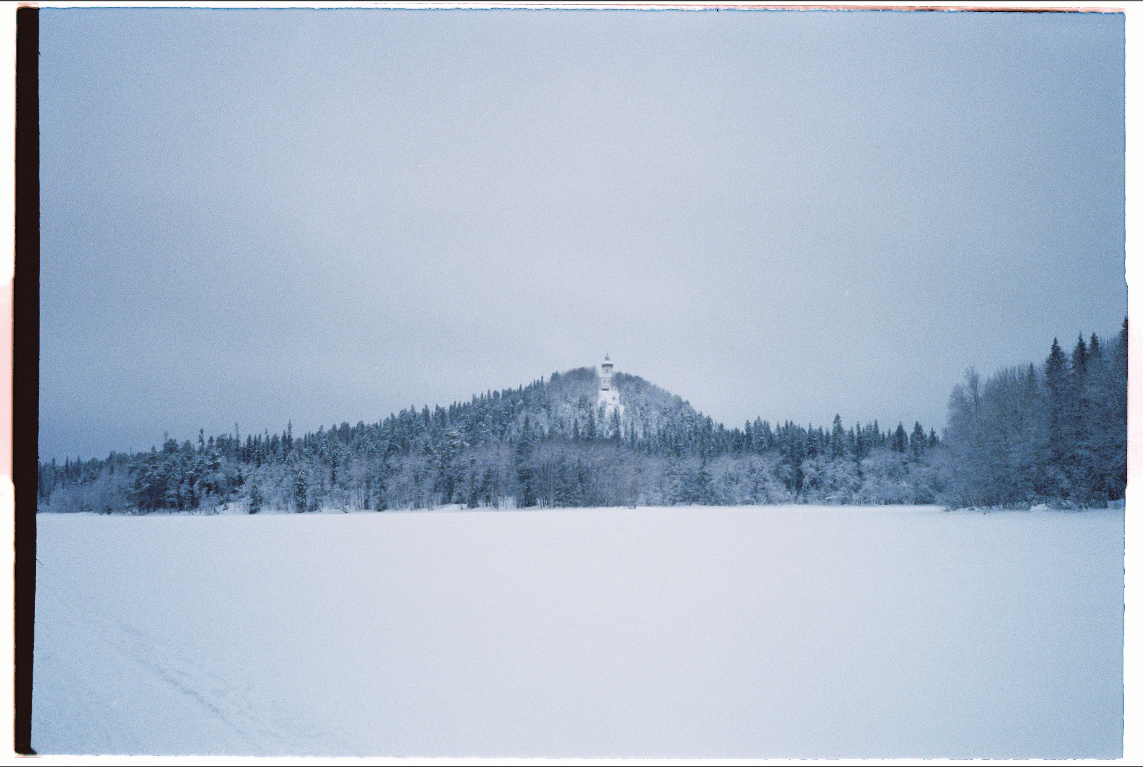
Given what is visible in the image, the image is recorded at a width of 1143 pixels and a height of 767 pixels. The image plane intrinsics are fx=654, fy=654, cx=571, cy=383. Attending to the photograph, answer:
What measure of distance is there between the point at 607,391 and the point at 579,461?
330cm

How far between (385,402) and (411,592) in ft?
54.0

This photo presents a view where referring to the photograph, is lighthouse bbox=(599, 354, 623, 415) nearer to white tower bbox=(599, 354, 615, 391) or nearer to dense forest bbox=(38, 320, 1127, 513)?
white tower bbox=(599, 354, 615, 391)

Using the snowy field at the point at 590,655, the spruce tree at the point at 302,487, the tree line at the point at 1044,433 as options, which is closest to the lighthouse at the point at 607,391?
the tree line at the point at 1044,433

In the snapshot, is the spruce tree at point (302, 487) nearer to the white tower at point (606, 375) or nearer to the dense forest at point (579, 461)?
the dense forest at point (579, 461)

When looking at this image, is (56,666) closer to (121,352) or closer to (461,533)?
(461,533)

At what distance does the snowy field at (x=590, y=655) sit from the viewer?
→ 4.18 meters

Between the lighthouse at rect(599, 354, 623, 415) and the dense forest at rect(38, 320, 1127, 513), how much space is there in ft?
0.72

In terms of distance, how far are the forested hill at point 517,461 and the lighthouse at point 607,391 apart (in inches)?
10.7

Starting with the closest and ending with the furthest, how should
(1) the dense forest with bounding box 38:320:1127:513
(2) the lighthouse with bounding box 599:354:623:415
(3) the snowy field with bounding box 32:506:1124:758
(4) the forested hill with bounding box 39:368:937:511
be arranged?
(3) the snowy field with bounding box 32:506:1124:758
(1) the dense forest with bounding box 38:320:1127:513
(2) the lighthouse with bounding box 599:354:623:415
(4) the forested hill with bounding box 39:368:937:511

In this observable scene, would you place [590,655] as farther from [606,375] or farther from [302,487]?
[302,487]

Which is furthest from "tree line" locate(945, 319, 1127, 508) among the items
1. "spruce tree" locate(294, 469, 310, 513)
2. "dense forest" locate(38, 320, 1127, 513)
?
"spruce tree" locate(294, 469, 310, 513)

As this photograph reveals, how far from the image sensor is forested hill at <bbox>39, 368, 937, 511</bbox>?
21984 millimetres

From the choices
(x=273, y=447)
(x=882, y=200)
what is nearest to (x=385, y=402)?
(x=273, y=447)

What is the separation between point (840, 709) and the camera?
4410 mm
